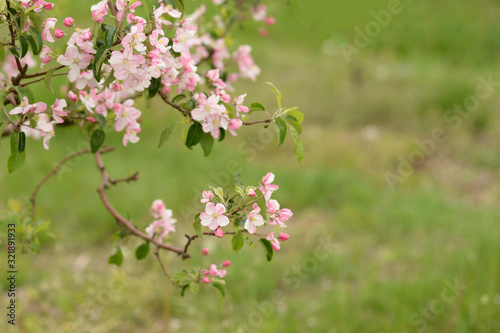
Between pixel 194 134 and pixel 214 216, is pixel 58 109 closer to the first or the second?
pixel 194 134

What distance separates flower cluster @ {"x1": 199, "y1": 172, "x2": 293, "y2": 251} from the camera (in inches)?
49.4

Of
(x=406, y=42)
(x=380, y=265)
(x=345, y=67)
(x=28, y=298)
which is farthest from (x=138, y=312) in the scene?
(x=406, y=42)

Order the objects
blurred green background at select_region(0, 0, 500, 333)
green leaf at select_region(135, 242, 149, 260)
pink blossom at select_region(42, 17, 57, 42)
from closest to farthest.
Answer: pink blossom at select_region(42, 17, 57, 42)
green leaf at select_region(135, 242, 149, 260)
blurred green background at select_region(0, 0, 500, 333)

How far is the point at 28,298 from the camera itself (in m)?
3.05

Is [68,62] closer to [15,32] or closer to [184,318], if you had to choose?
[15,32]

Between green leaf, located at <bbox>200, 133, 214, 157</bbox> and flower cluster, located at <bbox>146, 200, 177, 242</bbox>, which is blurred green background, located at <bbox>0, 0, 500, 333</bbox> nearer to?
flower cluster, located at <bbox>146, 200, 177, 242</bbox>

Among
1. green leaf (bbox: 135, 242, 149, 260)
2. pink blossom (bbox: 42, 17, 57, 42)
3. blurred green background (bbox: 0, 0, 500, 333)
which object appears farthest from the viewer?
blurred green background (bbox: 0, 0, 500, 333)

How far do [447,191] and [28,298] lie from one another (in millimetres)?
3084

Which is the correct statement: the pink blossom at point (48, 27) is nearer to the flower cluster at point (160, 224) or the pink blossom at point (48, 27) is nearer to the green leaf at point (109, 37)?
the green leaf at point (109, 37)

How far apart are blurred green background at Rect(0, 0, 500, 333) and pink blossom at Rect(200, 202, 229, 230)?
2.42 ft


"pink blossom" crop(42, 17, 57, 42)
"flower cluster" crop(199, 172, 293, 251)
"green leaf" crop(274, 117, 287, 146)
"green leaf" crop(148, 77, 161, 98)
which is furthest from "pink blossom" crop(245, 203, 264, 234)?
"pink blossom" crop(42, 17, 57, 42)

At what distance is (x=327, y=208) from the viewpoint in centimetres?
404

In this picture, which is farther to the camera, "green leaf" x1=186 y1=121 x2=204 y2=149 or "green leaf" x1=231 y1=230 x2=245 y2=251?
"green leaf" x1=186 y1=121 x2=204 y2=149

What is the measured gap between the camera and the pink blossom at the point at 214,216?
1258 millimetres
